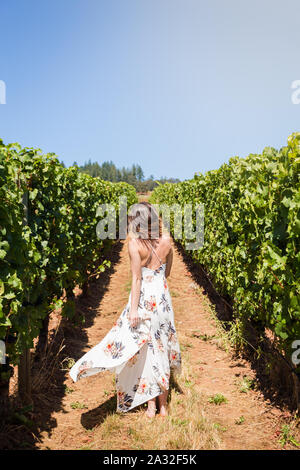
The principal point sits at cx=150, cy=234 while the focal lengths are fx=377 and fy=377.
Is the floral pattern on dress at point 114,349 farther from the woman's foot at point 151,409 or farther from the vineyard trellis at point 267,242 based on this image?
the vineyard trellis at point 267,242

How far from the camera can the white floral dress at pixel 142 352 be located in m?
3.68

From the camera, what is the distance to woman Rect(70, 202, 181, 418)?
145 inches

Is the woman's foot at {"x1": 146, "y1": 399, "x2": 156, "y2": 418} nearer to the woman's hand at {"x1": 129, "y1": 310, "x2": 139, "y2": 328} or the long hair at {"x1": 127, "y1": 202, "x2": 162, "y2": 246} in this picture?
the woman's hand at {"x1": 129, "y1": 310, "x2": 139, "y2": 328}

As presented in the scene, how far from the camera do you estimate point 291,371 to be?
3.78m

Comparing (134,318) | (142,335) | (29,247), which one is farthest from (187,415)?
(29,247)

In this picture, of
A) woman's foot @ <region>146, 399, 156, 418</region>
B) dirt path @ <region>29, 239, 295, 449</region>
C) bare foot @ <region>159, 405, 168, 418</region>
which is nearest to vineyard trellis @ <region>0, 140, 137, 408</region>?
dirt path @ <region>29, 239, 295, 449</region>

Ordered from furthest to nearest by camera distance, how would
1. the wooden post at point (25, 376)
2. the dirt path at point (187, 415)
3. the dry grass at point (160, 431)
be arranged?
the wooden post at point (25, 376)
the dirt path at point (187, 415)
the dry grass at point (160, 431)

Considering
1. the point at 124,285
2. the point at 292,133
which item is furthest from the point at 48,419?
the point at 124,285

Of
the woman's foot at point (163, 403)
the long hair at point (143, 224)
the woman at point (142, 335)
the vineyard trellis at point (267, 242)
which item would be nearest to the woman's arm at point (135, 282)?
the woman at point (142, 335)

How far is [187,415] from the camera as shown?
368cm

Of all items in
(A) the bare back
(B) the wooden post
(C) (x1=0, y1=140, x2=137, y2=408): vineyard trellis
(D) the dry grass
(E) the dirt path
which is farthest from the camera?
(B) the wooden post

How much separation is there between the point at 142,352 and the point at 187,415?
0.74 meters

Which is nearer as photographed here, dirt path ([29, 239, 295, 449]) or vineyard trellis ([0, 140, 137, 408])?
vineyard trellis ([0, 140, 137, 408])

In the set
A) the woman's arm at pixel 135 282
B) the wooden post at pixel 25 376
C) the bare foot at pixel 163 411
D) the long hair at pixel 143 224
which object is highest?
the long hair at pixel 143 224
